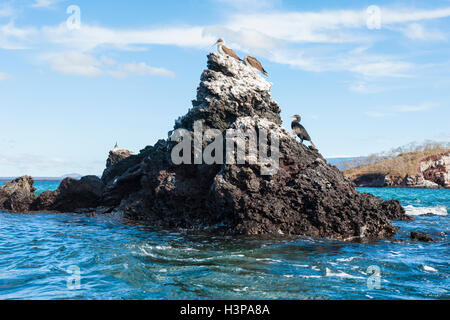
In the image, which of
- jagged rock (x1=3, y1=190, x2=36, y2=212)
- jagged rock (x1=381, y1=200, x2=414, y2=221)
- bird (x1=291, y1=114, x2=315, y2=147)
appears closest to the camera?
bird (x1=291, y1=114, x2=315, y2=147)

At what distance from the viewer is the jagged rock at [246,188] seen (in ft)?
39.5

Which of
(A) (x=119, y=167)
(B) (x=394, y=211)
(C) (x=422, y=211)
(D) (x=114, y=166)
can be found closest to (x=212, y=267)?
(B) (x=394, y=211)

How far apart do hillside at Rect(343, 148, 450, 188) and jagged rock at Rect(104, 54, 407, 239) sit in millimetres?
69561

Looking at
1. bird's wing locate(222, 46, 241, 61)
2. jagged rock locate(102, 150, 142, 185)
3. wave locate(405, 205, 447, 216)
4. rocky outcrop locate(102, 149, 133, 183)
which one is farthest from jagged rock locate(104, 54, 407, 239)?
wave locate(405, 205, 447, 216)

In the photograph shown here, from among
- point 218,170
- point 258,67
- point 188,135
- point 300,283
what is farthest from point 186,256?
point 258,67

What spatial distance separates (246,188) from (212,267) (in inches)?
168

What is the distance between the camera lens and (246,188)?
40.1ft

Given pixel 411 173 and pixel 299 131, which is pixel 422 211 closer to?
pixel 299 131

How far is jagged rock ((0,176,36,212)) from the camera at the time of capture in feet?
65.6

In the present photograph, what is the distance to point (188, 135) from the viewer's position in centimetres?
1420

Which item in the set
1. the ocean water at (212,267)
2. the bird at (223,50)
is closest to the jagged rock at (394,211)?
the ocean water at (212,267)

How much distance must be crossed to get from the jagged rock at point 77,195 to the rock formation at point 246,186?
3.14m

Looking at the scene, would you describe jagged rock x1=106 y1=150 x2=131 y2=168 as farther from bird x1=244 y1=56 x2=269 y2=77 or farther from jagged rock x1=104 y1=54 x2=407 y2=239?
bird x1=244 y1=56 x2=269 y2=77

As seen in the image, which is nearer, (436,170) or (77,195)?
(77,195)
